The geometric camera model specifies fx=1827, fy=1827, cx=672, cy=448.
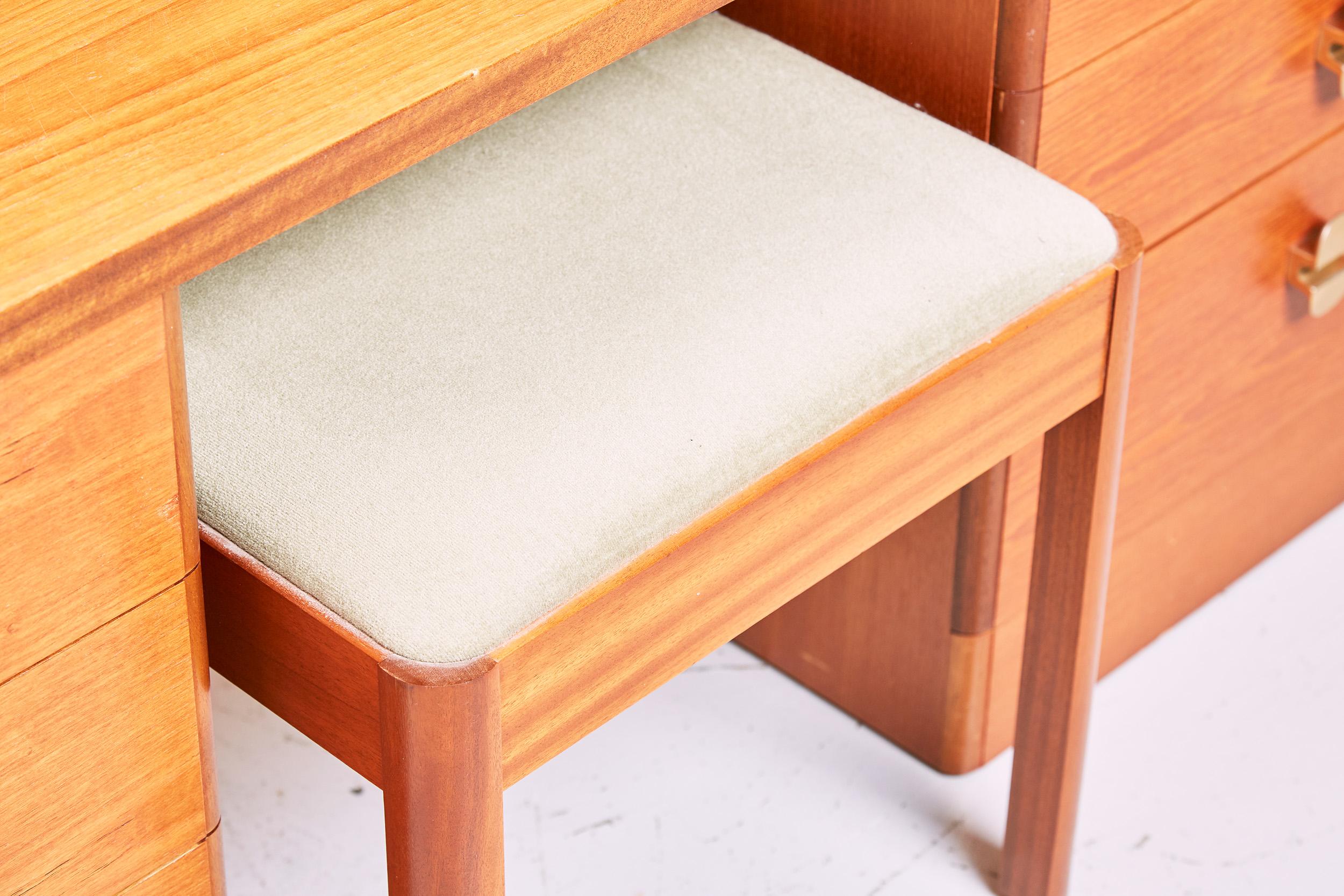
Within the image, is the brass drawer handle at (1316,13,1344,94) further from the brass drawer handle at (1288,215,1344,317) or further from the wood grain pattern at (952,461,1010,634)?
the wood grain pattern at (952,461,1010,634)

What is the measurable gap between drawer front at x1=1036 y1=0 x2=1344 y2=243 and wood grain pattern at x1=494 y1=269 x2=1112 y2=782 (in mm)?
160

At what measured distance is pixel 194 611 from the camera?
2.30ft

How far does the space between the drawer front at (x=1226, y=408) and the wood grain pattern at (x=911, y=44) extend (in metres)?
0.21

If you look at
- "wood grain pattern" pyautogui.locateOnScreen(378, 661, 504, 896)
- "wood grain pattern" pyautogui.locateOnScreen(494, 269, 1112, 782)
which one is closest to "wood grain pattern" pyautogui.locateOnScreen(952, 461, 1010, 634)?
"wood grain pattern" pyautogui.locateOnScreen(494, 269, 1112, 782)

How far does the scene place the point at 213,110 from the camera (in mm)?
648

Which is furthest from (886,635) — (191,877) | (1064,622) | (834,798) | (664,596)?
(191,877)

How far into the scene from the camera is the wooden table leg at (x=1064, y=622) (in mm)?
995

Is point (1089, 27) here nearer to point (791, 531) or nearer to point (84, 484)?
point (791, 531)

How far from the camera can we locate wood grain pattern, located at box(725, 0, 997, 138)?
1017mm

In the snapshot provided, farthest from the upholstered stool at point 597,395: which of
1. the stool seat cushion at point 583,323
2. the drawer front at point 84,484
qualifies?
the drawer front at point 84,484

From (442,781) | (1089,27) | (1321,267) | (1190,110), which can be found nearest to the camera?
(442,781)

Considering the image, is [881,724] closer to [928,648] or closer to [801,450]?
[928,648]

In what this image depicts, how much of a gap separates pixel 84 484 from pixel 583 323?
28 cm

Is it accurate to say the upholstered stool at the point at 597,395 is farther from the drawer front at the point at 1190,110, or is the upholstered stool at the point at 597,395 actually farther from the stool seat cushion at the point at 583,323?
the drawer front at the point at 1190,110
